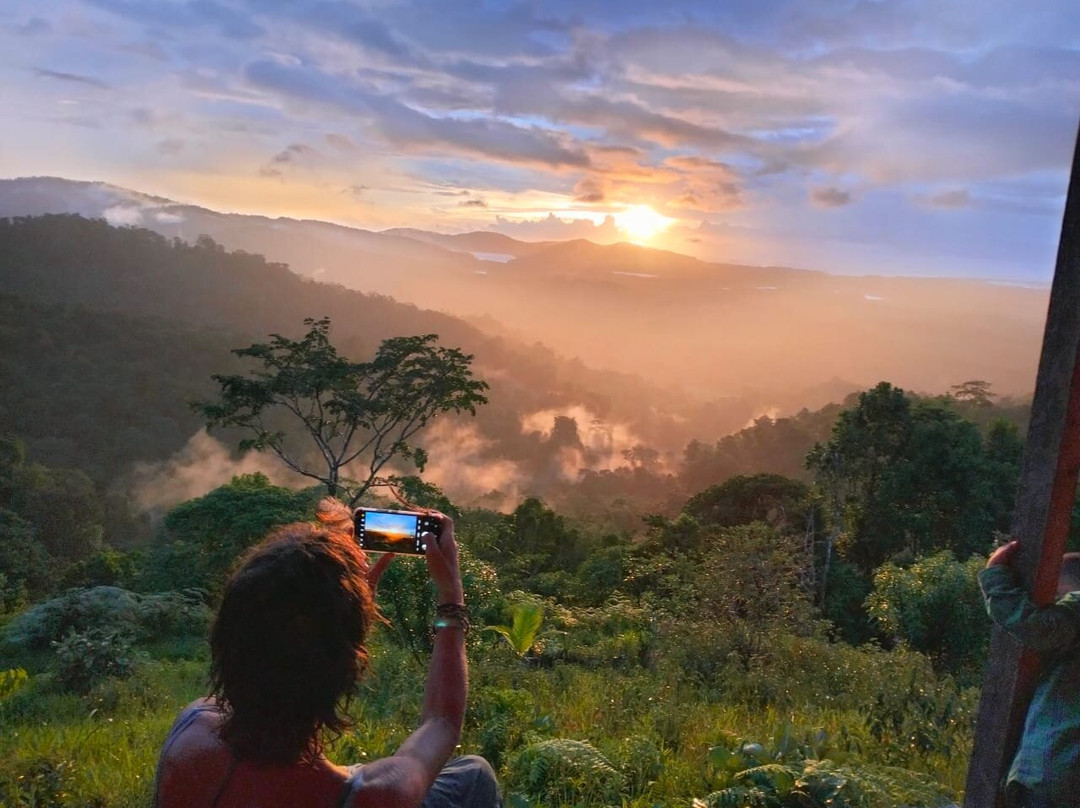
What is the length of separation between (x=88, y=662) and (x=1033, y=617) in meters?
7.62

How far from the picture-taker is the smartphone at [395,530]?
69.9 inches

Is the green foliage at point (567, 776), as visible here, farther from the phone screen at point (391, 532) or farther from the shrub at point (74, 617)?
the shrub at point (74, 617)

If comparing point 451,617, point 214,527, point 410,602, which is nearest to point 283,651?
point 451,617

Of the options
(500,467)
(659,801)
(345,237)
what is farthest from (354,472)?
(345,237)

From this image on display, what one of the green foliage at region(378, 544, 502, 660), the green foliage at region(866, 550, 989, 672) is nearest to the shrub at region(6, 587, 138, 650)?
the green foliage at region(378, 544, 502, 660)

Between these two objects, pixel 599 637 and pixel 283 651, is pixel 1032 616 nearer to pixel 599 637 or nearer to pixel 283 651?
pixel 283 651

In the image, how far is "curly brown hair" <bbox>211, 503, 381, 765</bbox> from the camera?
1.32 metres

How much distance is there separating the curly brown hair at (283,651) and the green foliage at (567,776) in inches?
77.3

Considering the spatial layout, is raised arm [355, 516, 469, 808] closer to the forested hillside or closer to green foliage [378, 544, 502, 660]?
the forested hillside

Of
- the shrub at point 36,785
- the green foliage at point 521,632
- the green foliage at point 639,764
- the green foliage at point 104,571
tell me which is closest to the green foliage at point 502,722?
the green foliage at point 639,764

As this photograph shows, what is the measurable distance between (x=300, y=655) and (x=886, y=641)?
45.8 feet

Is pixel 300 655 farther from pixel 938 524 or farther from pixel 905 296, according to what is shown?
pixel 905 296

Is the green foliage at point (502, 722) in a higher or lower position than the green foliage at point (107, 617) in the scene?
higher

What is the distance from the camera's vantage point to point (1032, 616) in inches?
74.0
